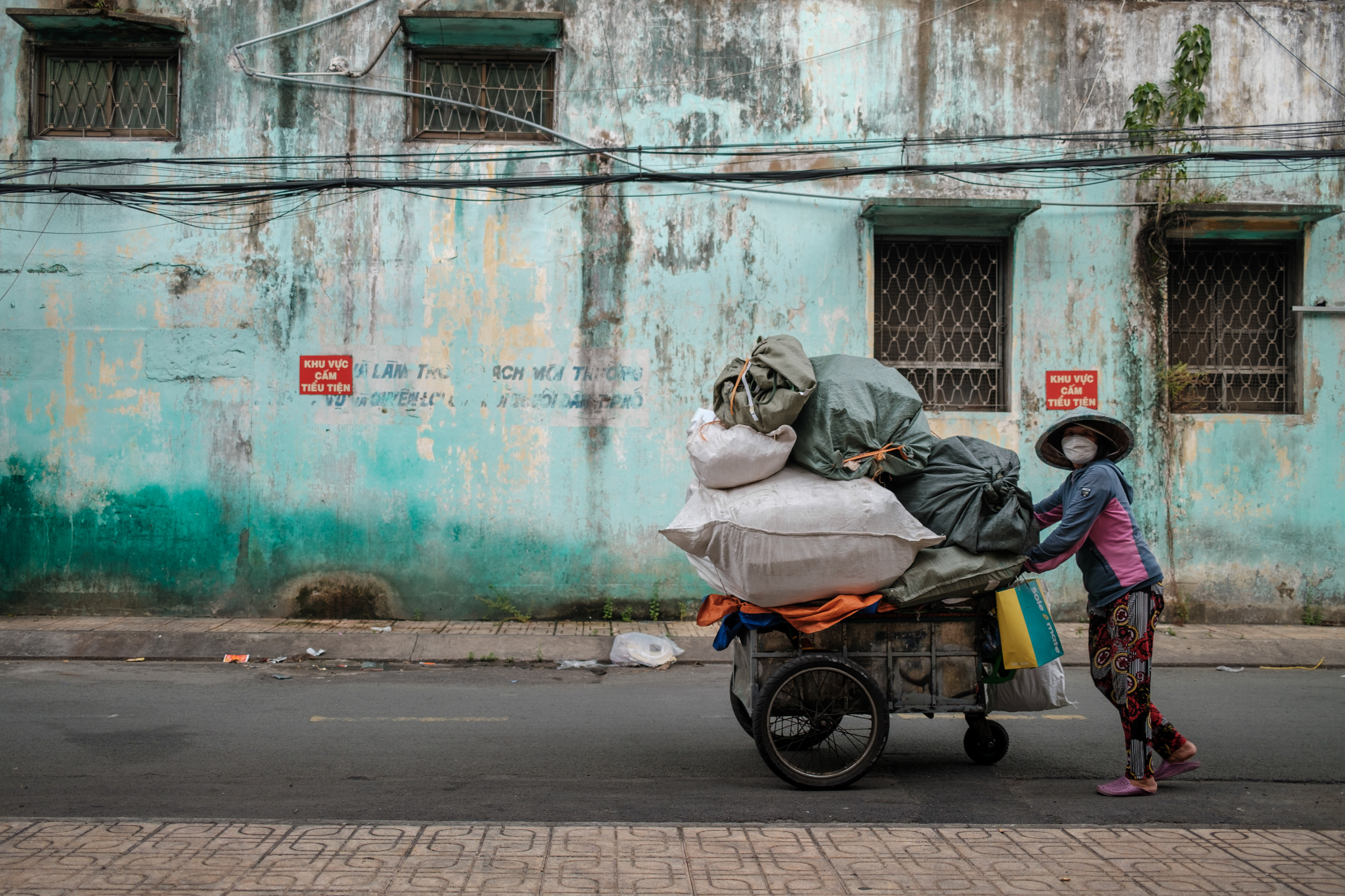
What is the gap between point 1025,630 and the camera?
435 cm

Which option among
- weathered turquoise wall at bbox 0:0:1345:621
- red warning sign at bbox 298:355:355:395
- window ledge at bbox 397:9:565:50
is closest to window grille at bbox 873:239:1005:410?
weathered turquoise wall at bbox 0:0:1345:621

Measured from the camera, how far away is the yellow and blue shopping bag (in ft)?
14.2

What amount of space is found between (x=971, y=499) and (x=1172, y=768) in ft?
5.04

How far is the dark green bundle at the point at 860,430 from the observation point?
14.6ft

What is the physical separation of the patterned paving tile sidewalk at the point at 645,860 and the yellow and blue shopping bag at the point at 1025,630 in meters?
0.76

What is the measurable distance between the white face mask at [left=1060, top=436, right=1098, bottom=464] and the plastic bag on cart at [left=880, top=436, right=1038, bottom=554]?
239mm

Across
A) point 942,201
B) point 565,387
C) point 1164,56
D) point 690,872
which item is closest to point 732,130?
point 942,201

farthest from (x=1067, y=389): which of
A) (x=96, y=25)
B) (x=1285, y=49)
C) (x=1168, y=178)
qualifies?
(x=96, y=25)

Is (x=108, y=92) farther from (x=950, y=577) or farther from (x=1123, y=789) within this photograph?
(x=1123, y=789)

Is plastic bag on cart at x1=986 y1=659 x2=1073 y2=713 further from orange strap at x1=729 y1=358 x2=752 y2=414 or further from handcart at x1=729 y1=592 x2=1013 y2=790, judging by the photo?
orange strap at x1=729 y1=358 x2=752 y2=414

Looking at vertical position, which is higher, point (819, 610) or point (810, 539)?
point (810, 539)

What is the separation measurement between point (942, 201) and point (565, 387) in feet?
12.5

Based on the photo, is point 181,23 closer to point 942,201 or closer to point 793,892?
point 942,201

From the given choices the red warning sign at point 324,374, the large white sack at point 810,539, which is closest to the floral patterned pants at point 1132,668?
the large white sack at point 810,539
